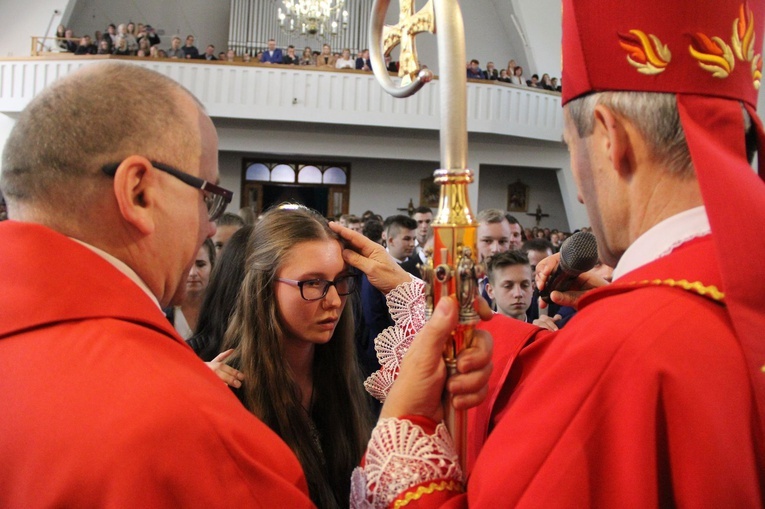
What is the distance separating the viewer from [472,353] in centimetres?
119

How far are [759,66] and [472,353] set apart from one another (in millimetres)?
695

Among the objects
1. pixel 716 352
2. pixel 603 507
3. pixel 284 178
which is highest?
pixel 284 178

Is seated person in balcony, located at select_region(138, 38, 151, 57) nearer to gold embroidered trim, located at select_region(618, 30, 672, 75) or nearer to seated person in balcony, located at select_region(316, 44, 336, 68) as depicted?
seated person in balcony, located at select_region(316, 44, 336, 68)

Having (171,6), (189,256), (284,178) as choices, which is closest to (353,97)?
(284,178)

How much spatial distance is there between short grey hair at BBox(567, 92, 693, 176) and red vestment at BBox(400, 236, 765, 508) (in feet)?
0.45

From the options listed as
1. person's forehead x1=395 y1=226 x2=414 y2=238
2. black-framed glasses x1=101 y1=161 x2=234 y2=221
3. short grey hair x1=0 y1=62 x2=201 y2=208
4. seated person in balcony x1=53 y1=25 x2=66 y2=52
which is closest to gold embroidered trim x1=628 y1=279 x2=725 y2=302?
black-framed glasses x1=101 y1=161 x2=234 y2=221

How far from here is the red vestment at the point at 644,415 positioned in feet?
3.01

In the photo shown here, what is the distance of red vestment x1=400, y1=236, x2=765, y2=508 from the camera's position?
3.01 ft

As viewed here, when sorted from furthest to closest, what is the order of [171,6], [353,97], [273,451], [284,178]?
1. [171,6]
2. [284,178]
3. [353,97]
4. [273,451]

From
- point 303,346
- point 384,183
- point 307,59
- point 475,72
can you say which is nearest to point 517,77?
point 475,72

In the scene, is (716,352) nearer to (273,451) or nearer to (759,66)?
(759,66)

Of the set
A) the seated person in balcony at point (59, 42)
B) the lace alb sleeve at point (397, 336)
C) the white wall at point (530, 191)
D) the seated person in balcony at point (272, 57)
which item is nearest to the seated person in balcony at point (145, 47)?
the seated person in balcony at point (59, 42)

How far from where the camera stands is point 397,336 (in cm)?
196

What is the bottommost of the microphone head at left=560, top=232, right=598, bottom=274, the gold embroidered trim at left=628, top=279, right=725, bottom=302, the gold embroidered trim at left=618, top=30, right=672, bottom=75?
the gold embroidered trim at left=628, top=279, right=725, bottom=302
